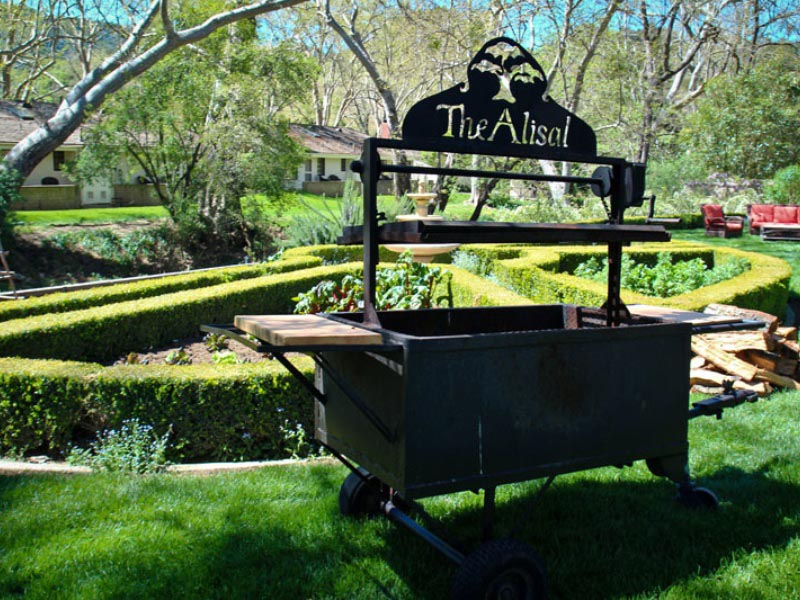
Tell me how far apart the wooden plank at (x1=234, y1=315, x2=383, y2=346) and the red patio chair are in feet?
60.0

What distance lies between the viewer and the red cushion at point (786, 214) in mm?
18487

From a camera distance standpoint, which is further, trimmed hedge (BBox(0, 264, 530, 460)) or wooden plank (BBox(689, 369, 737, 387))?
wooden plank (BBox(689, 369, 737, 387))

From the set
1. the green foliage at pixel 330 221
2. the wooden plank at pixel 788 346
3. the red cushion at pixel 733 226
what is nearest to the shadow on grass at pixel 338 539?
the wooden plank at pixel 788 346

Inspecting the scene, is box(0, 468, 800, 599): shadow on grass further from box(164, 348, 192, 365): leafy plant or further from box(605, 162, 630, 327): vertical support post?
box(164, 348, 192, 365): leafy plant

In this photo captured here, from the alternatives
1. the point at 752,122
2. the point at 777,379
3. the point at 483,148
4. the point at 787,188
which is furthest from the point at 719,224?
the point at 483,148

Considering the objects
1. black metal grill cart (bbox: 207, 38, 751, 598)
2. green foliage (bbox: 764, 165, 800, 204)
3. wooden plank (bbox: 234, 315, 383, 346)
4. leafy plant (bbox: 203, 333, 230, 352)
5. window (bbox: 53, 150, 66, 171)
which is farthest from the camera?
window (bbox: 53, 150, 66, 171)

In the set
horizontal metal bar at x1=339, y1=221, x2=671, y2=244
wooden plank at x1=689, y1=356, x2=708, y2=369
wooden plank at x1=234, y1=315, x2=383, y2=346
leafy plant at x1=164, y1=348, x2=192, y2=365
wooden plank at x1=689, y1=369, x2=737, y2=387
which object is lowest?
leafy plant at x1=164, y1=348, x2=192, y2=365

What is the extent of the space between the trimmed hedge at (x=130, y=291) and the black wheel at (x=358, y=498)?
571 cm

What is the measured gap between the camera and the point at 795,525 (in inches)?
134

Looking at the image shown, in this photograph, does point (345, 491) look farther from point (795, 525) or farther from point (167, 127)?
point (167, 127)

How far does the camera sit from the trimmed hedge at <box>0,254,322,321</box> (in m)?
7.97

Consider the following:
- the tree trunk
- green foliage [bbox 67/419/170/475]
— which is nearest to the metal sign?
green foliage [bbox 67/419/170/475]

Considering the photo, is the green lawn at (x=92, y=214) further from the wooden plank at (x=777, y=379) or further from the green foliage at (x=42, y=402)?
the wooden plank at (x=777, y=379)

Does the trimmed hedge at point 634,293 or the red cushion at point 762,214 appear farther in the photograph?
the red cushion at point 762,214
